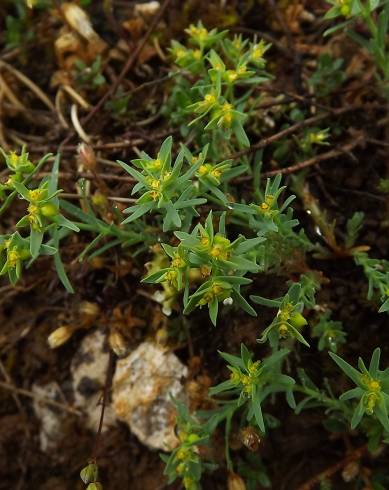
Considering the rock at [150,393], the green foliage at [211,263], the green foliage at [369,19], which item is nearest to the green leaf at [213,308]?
the green foliage at [211,263]

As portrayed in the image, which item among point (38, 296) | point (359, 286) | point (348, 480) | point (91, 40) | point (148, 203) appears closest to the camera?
point (148, 203)

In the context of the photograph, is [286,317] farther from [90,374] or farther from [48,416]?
[48,416]

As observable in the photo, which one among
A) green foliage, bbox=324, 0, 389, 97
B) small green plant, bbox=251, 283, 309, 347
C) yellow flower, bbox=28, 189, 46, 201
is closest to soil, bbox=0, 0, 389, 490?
green foliage, bbox=324, 0, 389, 97

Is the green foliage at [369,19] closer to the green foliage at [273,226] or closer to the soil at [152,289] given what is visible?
the soil at [152,289]

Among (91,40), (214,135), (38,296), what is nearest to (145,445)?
(38,296)

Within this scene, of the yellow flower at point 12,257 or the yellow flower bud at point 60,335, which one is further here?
the yellow flower bud at point 60,335

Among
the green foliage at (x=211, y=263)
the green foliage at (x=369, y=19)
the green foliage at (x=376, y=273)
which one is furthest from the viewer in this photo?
the green foliage at (x=369, y=19)

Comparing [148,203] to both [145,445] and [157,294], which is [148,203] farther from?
[145,445]
